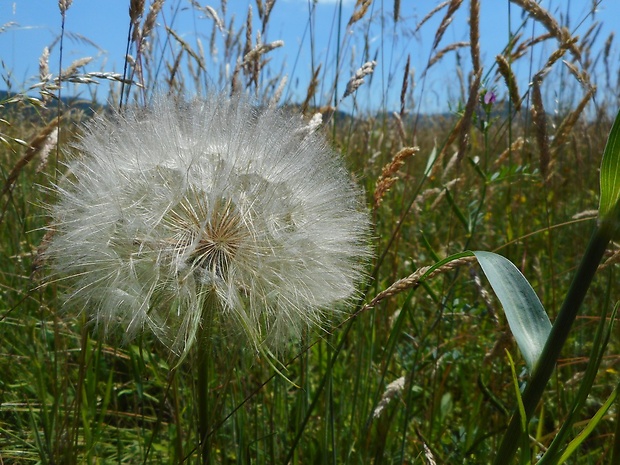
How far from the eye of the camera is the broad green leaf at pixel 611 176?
0.86 metres

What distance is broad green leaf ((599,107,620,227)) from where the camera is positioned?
34.0 inches

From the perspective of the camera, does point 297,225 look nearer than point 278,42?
Yes

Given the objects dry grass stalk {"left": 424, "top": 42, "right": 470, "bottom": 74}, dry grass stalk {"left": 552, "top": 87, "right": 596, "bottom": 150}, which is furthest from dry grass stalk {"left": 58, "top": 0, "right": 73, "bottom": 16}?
dry grass stalk {"left": 552, "top": 87, "right": 596, "bottom": 150}

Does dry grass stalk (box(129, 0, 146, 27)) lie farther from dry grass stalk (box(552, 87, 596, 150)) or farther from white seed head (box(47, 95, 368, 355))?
dry grass stalk (box(552, 87, 596, 150))

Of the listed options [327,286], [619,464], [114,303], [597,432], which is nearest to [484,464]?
[597,432]

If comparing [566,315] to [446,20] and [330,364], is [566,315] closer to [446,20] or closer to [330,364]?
[330,364]

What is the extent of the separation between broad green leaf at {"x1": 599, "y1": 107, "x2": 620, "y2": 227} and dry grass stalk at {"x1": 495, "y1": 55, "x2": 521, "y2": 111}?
2.97ft

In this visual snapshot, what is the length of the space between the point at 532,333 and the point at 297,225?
661mm

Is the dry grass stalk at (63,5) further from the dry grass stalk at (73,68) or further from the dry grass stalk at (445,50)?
the dry grass stalk at (445,50)

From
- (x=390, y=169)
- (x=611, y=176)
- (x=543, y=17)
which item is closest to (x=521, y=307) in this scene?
(x=611, y=176)

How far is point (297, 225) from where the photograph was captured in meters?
1.44

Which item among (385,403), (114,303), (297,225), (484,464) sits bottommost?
(484,464)

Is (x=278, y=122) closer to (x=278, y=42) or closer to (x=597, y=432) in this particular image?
(x=278, y=42)

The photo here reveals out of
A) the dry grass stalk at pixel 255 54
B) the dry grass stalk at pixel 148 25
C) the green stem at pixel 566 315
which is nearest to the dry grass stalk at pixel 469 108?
the dry grass stalk at pixel 255 54
